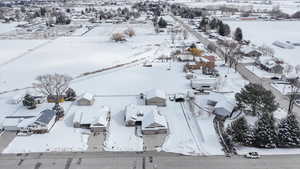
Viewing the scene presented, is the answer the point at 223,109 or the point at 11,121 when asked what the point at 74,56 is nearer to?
the point at 11,121

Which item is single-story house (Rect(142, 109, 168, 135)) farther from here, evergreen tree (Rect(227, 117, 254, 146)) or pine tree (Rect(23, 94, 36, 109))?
pine tree (Rect(23, 94, 36, 109))

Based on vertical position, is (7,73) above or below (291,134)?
above

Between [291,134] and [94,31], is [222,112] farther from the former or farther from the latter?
[94,31]

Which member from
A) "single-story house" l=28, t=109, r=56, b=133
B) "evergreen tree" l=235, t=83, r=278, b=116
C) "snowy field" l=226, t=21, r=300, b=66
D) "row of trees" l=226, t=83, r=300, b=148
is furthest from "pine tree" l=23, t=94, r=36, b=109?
"snowy field" l=226, t=21, r=300, b=66

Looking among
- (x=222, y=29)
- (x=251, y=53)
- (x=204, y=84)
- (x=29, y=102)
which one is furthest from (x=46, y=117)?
(x=222, y=29)

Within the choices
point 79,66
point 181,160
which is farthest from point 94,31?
point 181,160

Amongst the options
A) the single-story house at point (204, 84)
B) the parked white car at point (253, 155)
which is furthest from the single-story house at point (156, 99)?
the parked white car at point (253, 155)
